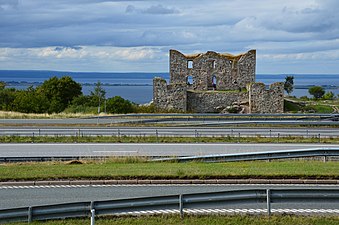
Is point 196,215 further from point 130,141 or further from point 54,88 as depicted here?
point 54,88

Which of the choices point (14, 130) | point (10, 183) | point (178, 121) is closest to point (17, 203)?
point (10, 183)

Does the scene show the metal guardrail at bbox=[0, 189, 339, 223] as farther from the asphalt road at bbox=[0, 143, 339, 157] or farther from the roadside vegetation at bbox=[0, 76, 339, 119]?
the roadside vegetation at bbox=[0, 76, 339, 119]

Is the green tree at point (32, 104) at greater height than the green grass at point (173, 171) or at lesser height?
greater

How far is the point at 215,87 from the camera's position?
2312 inches

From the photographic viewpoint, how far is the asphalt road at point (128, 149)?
2575 centimetres

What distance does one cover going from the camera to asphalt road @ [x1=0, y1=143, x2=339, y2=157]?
25750mm

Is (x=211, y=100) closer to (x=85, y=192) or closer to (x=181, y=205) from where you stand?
(x=85, y=192)

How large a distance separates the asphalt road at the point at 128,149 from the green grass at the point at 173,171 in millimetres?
5361

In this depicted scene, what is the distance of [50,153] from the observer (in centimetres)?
2583

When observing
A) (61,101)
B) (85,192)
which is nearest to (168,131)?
(85,192)

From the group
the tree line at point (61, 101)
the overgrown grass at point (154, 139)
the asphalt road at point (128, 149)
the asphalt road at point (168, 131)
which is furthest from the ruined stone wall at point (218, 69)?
the asphalt road at point (128, 149)

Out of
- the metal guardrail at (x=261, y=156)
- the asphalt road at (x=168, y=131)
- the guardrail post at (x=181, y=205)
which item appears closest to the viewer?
the guardrail post at (x=181, y=205)

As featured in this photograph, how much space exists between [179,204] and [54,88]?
52184mm

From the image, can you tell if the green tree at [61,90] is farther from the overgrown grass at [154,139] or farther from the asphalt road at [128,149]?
the asphalt road at [128,149]
